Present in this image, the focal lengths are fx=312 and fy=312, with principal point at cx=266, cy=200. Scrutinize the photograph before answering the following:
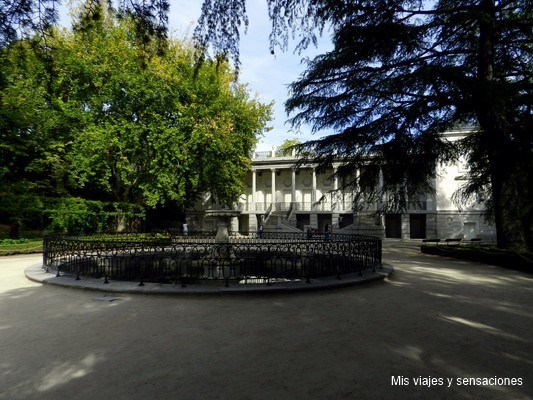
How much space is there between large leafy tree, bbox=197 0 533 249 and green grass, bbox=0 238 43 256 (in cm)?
1710

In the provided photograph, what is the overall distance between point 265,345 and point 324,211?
115 feet

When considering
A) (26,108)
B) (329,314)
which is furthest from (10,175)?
(329,314)

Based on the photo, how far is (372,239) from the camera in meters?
11.5

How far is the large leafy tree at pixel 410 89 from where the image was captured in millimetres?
7992

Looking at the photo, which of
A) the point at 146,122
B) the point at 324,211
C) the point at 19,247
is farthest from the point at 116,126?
the point at 324,211

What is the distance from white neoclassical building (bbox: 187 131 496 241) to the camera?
32.9 m

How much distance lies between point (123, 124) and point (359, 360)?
24484 millimetres

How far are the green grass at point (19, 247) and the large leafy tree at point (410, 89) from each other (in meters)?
17.1

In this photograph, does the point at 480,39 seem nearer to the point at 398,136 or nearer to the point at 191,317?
the point at 398,136

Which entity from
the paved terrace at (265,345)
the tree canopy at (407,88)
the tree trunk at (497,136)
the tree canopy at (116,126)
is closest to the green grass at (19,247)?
the tree canopy at (116,126)

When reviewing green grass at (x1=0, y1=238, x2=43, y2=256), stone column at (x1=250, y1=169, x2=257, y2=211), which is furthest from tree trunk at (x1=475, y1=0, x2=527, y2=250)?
stone column at (x1=250, y1=169, x2=257, y2=211)

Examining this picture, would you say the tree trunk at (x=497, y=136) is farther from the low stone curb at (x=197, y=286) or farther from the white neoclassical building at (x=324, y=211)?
the white neoclassical building at (x=324, y=211)

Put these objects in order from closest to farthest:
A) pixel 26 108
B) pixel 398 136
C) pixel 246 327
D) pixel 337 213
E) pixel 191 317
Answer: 1. pixel 246 327
2. pixel 191 317
3. pixel 398 136
4. pixel 26 108
5. pixel 337 213

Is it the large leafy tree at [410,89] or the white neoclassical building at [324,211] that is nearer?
the large leafy tree at [410,89]
